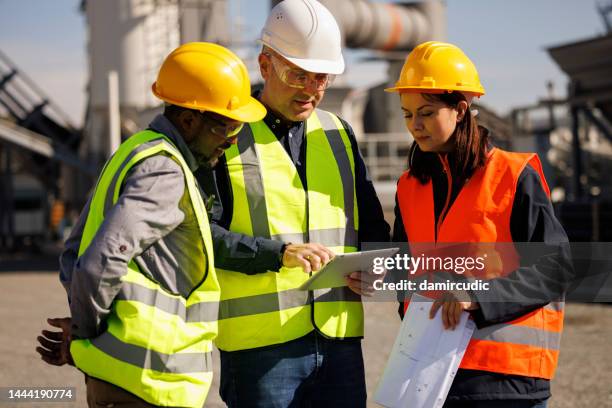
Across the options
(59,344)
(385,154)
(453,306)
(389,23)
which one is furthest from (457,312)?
(385,154)

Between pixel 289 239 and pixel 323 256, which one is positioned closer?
pixel 323 256

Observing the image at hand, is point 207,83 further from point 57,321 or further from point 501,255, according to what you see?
point 501,255

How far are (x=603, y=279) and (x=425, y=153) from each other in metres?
6.30

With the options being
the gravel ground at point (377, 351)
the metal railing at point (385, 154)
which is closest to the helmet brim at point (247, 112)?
the gravel ground at point (377, 351)

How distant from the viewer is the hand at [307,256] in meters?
2.78

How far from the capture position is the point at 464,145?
274cm

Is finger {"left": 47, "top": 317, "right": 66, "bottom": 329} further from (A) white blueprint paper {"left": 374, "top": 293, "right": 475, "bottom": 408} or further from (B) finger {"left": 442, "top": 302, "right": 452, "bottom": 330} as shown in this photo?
(B) finger {"left": 442, "top": 302, "right": 452, "bottom": 330}

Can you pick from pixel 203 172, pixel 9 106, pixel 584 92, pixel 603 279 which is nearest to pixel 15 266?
pixel 9 106

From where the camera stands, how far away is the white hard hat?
2967 millimetres

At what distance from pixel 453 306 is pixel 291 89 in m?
0.97

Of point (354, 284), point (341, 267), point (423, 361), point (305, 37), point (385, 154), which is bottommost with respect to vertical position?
point (385, 154)

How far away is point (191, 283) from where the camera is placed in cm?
236

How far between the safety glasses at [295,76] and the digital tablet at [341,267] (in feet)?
2.15

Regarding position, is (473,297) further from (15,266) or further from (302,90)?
(15,266)
